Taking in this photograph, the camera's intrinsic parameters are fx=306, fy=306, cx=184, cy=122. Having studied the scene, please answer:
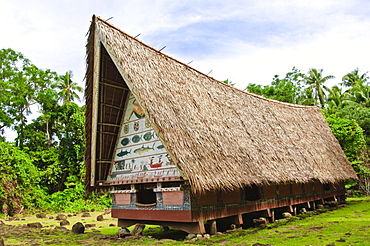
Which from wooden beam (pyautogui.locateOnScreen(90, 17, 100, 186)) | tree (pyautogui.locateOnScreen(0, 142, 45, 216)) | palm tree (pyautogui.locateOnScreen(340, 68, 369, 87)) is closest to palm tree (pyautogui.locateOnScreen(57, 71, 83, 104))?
tree (pyautogui.locateOnScreen(0, 142, 45, 216))

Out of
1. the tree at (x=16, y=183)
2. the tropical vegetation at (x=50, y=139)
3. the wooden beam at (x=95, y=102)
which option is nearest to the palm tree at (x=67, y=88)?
the tropical vegetation at (x=50, y=139)

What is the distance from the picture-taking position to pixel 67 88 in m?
27.4

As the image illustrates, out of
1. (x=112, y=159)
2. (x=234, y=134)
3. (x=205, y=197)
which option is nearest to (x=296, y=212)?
(x=234, y=134)

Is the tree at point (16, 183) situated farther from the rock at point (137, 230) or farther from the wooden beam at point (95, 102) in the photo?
the rock at point (137, 230)

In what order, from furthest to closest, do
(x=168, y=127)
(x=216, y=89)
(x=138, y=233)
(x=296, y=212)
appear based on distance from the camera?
(x=296, y=212) → (x=216, y=89) → (x=138, y=233) → (x=168, y=127)

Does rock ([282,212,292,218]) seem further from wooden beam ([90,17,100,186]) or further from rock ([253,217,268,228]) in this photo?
wooden beam ([90,17,100,186])

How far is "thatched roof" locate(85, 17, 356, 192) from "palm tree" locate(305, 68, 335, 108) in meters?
24.7

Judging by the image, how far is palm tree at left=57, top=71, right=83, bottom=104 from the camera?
27.1 metres

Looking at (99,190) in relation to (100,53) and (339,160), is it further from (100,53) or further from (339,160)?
(339,160)

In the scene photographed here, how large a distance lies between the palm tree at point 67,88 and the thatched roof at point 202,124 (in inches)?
802

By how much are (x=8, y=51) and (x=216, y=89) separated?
22.2 m

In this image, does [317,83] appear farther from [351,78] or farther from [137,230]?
[137,230]

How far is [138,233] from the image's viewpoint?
7.65 metres

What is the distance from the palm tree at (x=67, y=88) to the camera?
1068 inches
